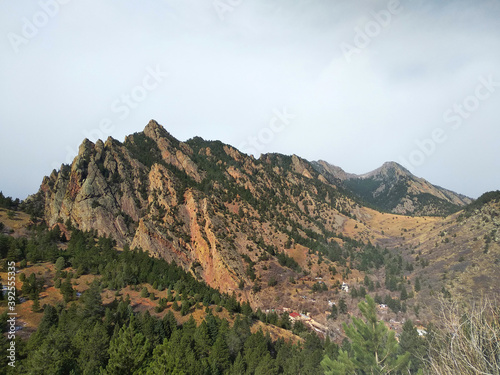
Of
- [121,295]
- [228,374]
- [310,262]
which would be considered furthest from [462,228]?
[121,295]

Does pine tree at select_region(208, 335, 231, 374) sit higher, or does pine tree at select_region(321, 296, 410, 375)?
Result: pine tree at select_region(321, 296, 410, 375)

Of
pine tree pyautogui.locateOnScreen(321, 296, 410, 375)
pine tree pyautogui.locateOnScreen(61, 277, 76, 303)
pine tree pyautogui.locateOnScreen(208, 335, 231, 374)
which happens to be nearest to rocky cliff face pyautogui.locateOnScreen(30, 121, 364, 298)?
pine tree pyautogui.locateOnScreen(61, 277, 76, 303)

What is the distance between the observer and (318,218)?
149 metres

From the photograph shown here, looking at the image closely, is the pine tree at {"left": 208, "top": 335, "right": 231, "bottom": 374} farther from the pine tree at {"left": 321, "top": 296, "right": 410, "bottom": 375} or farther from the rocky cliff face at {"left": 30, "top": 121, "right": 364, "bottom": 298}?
the rocky cliff face at {"left": 30, "top": 121, "right": 364, "bottom": 298}

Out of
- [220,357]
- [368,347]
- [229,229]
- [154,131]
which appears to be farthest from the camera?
[154,131]

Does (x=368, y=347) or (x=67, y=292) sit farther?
(x=67, y=292)

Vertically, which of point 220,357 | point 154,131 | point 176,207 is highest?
point 154,131

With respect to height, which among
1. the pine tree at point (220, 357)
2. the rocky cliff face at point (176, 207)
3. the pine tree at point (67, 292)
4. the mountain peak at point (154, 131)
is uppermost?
the mountain peak at point (154, 131)

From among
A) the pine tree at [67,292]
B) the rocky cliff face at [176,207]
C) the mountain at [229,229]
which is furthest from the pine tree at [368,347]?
the rocky cliff face at [176,207]

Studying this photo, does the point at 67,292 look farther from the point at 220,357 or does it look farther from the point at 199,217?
the point at 199,217

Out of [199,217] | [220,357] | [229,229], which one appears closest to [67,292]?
[220,357]

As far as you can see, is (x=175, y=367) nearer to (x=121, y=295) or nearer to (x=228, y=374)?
(x=228, y=374)

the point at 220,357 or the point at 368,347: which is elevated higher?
the point at 368,347

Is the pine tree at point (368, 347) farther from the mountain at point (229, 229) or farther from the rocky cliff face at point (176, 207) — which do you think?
the rocky cliff face at point (176, 207)
